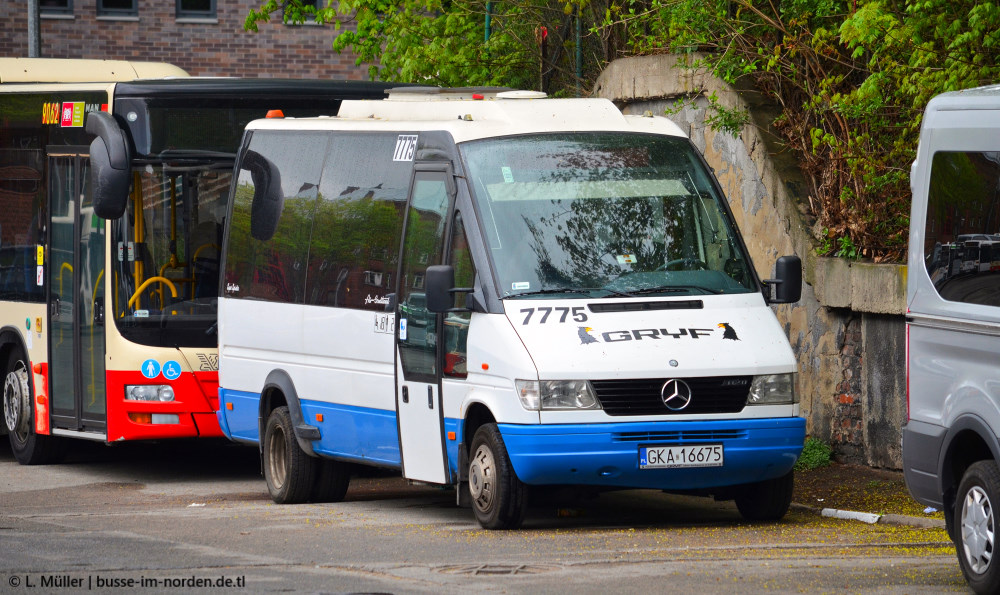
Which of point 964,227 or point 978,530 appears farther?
point 964,227

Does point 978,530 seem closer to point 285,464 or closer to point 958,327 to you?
point 958,327

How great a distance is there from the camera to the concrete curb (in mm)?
10547

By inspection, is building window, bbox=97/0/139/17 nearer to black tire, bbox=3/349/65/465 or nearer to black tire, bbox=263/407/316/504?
black tire, bbox=3/349/65/465

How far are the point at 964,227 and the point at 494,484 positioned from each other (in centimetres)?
313

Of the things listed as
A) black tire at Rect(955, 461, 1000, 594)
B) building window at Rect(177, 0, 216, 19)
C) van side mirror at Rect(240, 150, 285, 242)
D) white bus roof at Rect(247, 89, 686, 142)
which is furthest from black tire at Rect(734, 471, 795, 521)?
building window at Rect(177, 0, 216, 19)

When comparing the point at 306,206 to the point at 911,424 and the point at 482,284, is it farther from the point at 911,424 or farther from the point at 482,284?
the point at 911,424

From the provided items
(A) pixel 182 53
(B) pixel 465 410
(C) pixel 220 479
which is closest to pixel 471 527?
(B) pixel 465 410

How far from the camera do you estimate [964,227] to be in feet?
27.6

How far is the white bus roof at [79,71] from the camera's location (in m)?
15.4

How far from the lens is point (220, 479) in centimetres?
1453

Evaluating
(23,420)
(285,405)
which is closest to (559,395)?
(285,405)

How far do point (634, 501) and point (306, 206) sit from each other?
9.98 ft

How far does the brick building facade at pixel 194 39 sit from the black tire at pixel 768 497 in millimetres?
25449

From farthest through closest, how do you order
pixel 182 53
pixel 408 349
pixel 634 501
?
pixel 182 53 < pixel 634 501 < pixel 408 349
